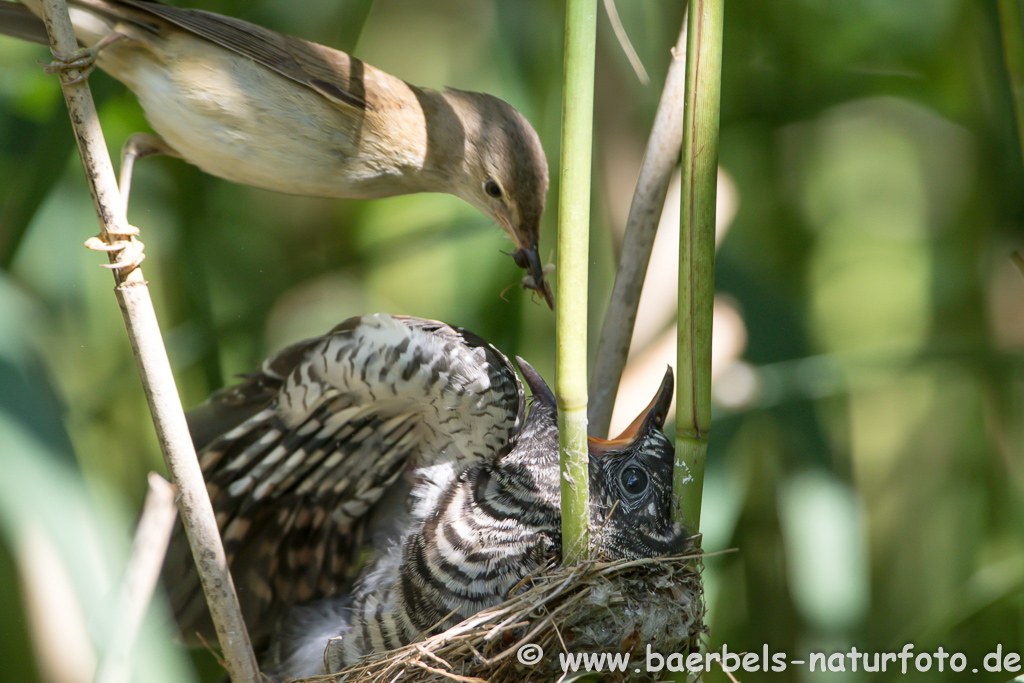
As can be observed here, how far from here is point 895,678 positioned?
1438mm

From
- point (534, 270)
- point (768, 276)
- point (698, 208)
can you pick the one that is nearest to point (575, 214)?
point (698, 208)

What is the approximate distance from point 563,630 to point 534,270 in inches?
17.2

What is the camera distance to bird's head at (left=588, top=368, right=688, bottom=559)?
35.4 inches

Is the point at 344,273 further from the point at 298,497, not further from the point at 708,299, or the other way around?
the point at 708,299

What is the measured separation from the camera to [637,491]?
3.13ft

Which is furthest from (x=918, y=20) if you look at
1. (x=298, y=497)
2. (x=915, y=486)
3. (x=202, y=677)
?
(x=202, y=677)

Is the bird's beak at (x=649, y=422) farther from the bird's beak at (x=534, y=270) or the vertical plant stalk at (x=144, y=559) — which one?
the vertical plant stalk at (x=144, y=559)

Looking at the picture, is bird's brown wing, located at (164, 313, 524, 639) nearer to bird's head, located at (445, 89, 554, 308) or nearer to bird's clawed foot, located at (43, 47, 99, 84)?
bird's head, located at (445, 89, 554, 308)

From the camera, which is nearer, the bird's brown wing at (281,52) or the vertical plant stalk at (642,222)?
the bird's brown wing at (281,52)

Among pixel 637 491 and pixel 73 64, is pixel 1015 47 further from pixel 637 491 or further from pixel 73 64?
pixel 73 64

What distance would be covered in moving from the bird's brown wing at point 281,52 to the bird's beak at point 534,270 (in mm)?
286

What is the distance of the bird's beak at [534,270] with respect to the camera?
909 mm

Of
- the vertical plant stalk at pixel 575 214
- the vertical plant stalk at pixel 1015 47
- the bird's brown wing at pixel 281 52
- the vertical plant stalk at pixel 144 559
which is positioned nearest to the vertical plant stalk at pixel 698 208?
the vertical plant stalk at pixel 575 214

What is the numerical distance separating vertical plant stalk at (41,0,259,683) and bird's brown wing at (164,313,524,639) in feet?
0.76
